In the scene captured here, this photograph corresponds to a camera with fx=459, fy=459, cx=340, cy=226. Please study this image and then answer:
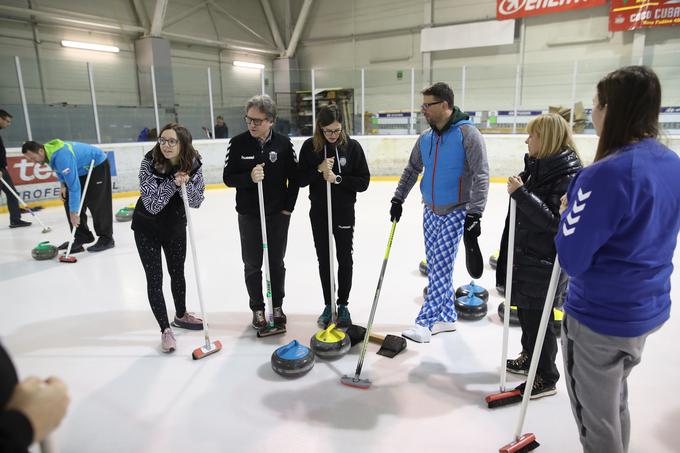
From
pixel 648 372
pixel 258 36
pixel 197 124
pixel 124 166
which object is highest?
pixel 258 36

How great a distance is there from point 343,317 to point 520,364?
3.51ft

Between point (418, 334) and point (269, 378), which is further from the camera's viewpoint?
point (418, 334)

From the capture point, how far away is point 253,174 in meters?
2.56

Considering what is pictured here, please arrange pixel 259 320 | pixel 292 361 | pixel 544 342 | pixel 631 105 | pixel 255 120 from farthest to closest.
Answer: pixel 259 320, pixel 255 120, pixel 292 361, pixel 544 342, pixel 631 105

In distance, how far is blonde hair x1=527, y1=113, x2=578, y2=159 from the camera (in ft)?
6.15

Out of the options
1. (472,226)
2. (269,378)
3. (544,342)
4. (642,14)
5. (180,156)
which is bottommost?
(269,378)

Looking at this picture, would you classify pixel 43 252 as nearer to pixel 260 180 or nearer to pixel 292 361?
pixel 260 180

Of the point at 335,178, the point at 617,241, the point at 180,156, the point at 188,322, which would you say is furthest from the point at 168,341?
the point at 617,241

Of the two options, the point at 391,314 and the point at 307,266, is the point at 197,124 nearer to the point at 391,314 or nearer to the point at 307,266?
the point at 307,266

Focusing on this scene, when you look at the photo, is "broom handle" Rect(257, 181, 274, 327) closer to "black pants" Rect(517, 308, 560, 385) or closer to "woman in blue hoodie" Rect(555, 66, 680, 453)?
"black pants" Rect(517, 308, 560, 385)

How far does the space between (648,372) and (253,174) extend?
7.67 ft

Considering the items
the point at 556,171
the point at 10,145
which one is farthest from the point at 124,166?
the point at 556,171

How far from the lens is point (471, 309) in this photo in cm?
301

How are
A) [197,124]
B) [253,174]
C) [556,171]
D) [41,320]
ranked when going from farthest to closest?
[197,124] < [41,320] < [253,174] < [556,171]
